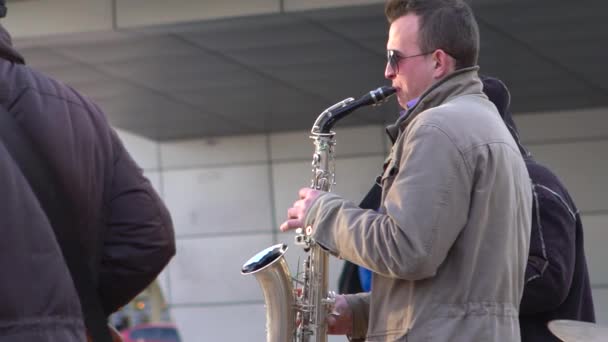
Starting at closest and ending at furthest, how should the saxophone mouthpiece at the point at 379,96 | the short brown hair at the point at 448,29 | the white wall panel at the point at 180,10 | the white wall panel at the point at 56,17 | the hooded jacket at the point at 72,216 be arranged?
the hooded jacket at the point at 72,216
the short brown hair at the point at 448,29
the saxophone mouthpiece at the point at 379,96
the white wall panel at the point at 180,10
the white wall panel at the point at 56,17

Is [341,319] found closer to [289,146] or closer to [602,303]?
[602,303]

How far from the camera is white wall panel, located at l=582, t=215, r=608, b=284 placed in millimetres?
14055

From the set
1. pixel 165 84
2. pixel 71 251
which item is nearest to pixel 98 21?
pixel 165 84

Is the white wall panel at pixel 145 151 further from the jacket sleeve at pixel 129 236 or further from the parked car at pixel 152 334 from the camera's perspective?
the jacket sleeve at pixel 129 236

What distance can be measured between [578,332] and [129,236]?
1185mm

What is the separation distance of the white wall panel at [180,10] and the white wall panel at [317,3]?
13 centimetres

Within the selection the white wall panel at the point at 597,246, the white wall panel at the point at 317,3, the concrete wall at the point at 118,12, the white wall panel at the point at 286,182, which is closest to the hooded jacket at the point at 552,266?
the white wall panel at the point at 317,3

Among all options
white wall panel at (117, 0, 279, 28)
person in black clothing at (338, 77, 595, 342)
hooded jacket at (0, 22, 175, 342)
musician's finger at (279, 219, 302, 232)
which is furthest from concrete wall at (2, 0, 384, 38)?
hooded jacket at (0, 22, 175, 342)

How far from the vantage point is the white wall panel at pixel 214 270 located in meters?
15.7

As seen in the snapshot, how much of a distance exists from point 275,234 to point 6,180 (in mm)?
13381

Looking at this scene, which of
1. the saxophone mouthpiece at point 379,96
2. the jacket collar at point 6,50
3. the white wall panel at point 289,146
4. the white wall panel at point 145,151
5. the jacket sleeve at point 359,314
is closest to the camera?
the jacket collar at point 6,50

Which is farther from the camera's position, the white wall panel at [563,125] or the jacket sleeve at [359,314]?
the white wall panel at [563,125]

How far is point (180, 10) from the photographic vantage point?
980 cm

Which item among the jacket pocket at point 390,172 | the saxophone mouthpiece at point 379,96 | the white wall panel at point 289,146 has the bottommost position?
the white wall panel at point 289,146
